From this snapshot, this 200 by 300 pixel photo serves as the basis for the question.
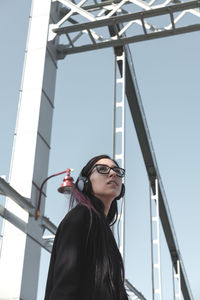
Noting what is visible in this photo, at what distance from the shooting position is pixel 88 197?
1.64 metres

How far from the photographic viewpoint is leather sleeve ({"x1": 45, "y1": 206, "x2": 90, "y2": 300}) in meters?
1.31

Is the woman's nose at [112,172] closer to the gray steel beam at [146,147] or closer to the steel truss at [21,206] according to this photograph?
the steel truss at [21,206]

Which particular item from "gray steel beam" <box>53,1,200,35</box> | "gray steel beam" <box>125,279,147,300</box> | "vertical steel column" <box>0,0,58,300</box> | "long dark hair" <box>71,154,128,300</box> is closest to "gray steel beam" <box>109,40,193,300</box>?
"gray steel beam" <box>53,1,200,35</box>

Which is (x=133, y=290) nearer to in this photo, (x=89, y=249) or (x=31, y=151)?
(x=31, y=151)

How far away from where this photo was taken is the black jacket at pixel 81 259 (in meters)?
1.33

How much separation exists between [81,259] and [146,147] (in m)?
12.4

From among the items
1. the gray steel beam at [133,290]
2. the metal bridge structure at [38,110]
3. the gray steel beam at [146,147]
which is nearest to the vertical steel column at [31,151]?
the metal bridge structure at [38,110]

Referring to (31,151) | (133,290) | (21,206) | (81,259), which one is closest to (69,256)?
(81,259)

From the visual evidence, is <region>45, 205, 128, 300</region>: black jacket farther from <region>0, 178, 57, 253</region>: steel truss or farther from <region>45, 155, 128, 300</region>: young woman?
<region>0, 178, 57, 253</region>: steel truss

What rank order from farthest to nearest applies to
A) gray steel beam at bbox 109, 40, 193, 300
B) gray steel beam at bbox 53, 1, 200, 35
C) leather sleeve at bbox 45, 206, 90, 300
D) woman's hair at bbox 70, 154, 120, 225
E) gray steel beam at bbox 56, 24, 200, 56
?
gray steel beam at bbox 109, 40, 193, 300
gray steel beam at bbox 56, 24, 200, 56
gray steel beam at bbox 53, 1, 200, 35
woman's hair at bbox 70, 154, 120, 225
leather sleeve at bbox 45, 206, 90, 300

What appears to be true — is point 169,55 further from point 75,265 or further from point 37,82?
point 75,265

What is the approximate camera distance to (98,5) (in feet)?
23.0

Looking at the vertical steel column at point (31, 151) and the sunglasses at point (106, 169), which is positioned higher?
the vertical steel column at point (31, 151)

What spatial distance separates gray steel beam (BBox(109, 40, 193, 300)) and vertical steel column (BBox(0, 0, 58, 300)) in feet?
5.56
